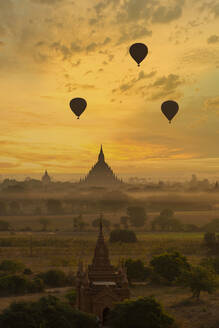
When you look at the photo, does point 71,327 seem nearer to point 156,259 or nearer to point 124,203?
point 156,259

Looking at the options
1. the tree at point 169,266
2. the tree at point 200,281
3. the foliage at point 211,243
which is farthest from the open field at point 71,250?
the tree at point 200,281

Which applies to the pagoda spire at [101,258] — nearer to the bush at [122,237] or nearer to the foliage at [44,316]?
the foliage at [44,316]

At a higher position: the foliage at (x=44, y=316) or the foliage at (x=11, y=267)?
the foliage at (x=11, y=267)

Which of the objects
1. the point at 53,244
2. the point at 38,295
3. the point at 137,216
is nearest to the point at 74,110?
the point at 38,295

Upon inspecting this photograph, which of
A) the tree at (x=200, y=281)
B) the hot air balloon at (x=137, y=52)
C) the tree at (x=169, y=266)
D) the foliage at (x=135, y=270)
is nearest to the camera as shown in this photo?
the tree at (x=200, y=281)

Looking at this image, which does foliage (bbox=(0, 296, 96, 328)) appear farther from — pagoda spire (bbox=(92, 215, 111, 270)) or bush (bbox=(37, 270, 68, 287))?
bush (bbox=(37, 270, 68, 287))

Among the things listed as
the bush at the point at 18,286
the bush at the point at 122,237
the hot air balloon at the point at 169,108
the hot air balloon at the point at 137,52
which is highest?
the hot air balloon at the point at 137,52
